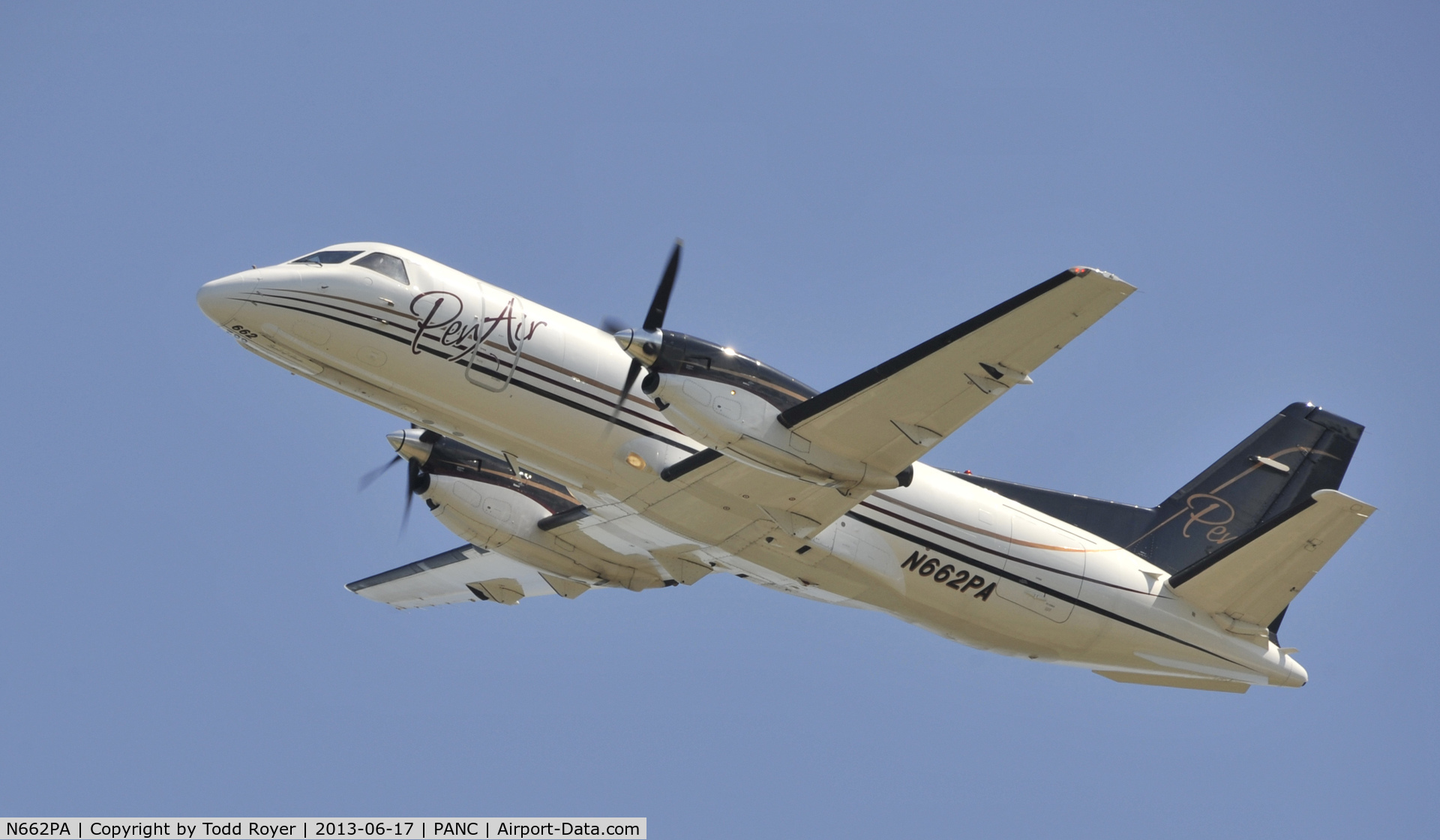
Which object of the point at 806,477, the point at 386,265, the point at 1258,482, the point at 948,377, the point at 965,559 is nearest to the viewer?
the point at 948,377

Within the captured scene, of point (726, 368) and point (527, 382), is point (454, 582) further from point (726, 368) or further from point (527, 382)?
point (726, 368)

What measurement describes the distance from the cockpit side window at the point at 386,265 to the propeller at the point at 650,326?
8.63 feet

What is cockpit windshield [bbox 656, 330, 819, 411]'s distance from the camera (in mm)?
13969

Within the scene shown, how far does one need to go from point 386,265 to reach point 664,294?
3516 mm

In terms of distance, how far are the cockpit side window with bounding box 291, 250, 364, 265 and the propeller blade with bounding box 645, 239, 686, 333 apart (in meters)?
3.83

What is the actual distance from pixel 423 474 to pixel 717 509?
5.39 m

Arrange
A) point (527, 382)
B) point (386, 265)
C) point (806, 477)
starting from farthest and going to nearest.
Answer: point (386, 265) → point (527, 382) → point (806, 477)

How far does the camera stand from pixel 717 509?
15.8m

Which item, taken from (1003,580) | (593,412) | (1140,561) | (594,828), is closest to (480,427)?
(593,412)

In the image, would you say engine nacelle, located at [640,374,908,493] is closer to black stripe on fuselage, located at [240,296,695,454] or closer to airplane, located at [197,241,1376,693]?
airplane, located at [197,241,1376,693]

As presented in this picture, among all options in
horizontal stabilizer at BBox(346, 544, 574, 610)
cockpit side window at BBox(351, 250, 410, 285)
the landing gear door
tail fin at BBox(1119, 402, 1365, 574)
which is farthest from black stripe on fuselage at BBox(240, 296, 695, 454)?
tail fin at BBox(1119, 402, 1365, 574)

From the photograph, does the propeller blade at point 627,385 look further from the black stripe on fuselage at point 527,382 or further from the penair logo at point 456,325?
the penair logo at point 456,325

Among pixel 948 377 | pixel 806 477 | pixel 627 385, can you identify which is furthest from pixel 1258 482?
pixel 627 385

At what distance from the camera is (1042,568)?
17.1 m
